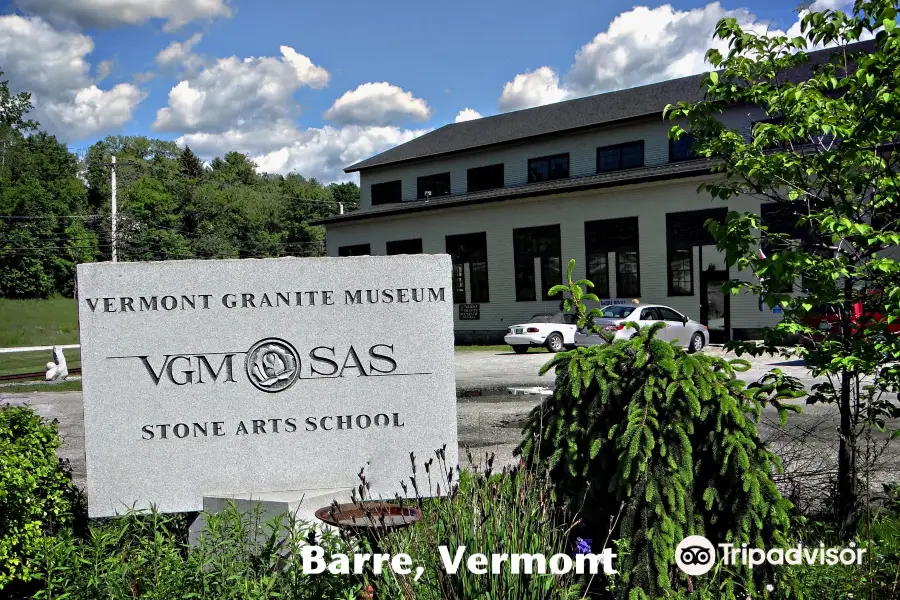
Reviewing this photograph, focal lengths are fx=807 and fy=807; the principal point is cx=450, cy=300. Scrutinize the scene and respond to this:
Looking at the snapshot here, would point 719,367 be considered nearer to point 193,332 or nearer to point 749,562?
point 749,562

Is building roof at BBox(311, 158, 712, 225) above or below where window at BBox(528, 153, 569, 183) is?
below

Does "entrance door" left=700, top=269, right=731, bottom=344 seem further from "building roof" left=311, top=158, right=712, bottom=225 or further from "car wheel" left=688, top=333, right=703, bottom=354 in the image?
"building roof" left=311, top=158, right=712, bottom=225

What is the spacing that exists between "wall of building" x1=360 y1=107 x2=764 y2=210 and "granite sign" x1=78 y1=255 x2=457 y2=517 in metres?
25.0

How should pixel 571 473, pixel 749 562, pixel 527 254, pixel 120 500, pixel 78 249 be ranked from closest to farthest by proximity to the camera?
pixel 749 562, pixel 571 473, pixel 120 500, pixel 527 254, pixel 78 249

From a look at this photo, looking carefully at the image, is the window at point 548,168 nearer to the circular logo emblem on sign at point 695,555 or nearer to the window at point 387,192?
the window at point 387,192

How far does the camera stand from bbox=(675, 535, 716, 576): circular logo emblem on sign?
3756 mm

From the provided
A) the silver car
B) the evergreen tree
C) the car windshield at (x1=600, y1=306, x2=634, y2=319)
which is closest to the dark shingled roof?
the silver car

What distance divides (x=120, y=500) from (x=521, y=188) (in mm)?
32151

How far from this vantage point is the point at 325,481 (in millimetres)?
5539

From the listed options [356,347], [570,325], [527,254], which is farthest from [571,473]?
[527,254]

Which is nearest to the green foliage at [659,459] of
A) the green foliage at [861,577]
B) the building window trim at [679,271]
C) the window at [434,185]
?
the green foliage at [861,577]

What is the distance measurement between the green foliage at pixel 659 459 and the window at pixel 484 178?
1361 inches

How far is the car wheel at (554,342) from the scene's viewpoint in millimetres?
26917

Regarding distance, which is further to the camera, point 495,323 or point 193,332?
point 495,323
